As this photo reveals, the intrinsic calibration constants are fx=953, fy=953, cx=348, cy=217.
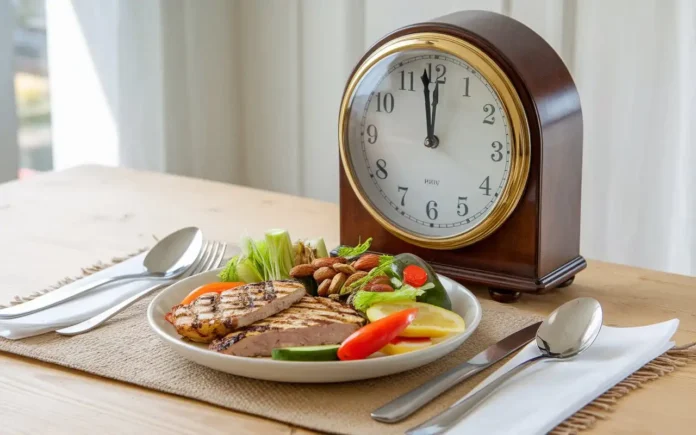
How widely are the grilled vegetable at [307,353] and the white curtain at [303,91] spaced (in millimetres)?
1489

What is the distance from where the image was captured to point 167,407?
3.02 feet

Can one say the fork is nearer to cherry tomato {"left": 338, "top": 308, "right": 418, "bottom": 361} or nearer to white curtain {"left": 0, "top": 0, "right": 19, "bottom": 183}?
cherry tomato {"left": 338, "top": 308, "right": 418, "bottom": 361}

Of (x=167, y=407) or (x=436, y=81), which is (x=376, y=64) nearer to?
(x=436, y=81)

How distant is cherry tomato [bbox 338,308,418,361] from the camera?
0.93 meters

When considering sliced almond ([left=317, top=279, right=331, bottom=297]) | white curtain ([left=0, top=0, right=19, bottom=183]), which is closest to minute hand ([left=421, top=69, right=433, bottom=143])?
sliced almond ([left=317, top=279, right=331, bottom=297])

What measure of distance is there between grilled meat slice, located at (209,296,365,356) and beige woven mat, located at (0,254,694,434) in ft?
0.11

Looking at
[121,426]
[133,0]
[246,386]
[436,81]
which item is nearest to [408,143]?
[436,81]

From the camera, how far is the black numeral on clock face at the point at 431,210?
1.26m

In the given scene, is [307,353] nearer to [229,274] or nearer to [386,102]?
[229,274]

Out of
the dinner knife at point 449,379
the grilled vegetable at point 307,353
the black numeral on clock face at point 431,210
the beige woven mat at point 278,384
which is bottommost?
the beige woven mat at point 278,384

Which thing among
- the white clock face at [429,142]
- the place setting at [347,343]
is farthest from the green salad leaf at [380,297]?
the white clock face at [429,142]

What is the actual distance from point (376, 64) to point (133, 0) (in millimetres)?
1496

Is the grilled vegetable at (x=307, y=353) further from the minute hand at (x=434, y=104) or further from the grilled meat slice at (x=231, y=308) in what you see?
the minute hand at (x=434, y=104)

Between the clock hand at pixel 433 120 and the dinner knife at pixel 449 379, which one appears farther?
the clock hand at pixel 433 120
